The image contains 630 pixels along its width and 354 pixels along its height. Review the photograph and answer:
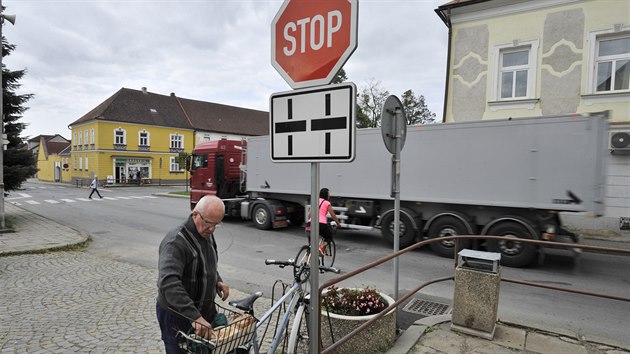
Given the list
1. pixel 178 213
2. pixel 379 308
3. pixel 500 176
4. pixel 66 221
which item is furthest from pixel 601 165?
pixel 66 221

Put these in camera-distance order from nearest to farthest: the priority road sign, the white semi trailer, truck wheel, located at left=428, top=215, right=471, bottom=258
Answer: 1. the priority road sign
2. the white semi trailer
3. truck wheel, located at left=428, top=215, right=471, bottom=258

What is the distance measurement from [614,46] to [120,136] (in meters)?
43.8

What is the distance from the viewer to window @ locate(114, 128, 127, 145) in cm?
4169

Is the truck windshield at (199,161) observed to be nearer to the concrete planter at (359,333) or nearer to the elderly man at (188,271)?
the concrete planter at (359,333)

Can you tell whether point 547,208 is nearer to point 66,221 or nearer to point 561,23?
point 561,23

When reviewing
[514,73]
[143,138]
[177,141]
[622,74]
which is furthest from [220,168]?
[177,141]

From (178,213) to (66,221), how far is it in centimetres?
421

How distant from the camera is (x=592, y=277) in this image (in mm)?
7164

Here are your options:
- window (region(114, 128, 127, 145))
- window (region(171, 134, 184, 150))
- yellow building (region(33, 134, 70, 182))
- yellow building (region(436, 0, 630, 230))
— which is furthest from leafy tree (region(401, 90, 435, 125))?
yellow building (region(33, 134, 70, 182))

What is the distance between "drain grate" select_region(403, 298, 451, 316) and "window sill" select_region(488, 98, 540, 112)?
8.49m

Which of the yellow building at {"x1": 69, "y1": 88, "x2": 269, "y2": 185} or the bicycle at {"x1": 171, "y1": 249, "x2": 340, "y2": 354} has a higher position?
the yellow building at {"x1": 69, "y1": 88, "x2": 269, "y2": 185}

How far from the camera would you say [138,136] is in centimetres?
4341

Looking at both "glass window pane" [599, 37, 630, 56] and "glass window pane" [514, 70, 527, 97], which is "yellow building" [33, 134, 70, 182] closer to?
"glass window pane" [514, 70, 527, 97]

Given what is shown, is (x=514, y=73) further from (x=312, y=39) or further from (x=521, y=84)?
(x=312, y=39)
